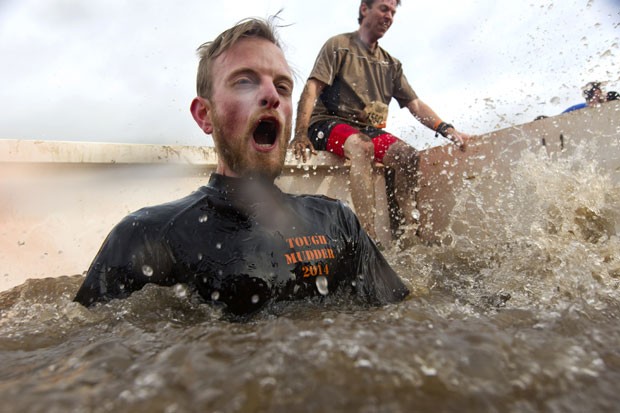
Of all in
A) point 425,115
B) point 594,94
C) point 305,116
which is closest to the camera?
point 594,94

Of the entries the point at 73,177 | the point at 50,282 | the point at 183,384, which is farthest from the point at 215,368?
the point at 73,177

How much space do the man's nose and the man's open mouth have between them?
83mm

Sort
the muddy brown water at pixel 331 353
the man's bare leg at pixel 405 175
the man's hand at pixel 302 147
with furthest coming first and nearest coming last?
the man's bare leg at pixel 405 175
the man's hand at pixel 302 147
the muddy brown water at pixel 331 353

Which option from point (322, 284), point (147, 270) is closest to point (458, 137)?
point (322, 284)

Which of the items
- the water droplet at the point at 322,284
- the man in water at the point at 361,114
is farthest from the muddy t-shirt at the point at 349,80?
the water droplet at the point at 322,284

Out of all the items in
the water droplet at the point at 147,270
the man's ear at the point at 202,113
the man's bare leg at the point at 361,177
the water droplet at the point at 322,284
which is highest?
the man's ear at the point at 202,113

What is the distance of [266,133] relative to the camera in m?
2.06

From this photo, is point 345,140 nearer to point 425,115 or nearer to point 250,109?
point 425,115

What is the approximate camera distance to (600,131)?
117 inches

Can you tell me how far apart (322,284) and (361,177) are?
2.29 m

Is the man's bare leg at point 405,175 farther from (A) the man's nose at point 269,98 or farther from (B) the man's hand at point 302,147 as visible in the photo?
(A) the man's nose at point 269,98

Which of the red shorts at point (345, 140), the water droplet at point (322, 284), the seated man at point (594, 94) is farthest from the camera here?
the red shorts at point (345, 140)

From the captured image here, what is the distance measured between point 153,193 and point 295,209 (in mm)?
1727

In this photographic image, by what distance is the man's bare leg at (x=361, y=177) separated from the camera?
12.7 feet
